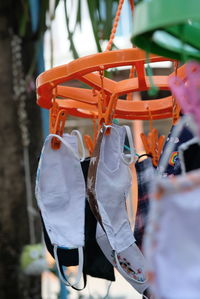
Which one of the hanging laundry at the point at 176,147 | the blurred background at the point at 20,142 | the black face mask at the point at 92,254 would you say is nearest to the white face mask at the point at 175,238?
the hanging laundry at the point at 176,147

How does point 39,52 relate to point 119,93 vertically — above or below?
above

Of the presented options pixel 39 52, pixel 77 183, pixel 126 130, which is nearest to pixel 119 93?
pixel 126 130

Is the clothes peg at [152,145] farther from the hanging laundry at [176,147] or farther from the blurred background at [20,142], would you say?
the blurred background at [20,142]

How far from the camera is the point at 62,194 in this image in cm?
83

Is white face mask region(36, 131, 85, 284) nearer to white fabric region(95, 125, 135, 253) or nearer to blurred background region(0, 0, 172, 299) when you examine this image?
white fabric region(95, 125, 135, 253)

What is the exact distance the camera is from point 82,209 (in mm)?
831

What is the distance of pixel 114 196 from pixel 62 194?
91 mm

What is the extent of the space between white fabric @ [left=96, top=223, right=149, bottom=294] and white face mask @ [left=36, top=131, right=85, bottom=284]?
48 mm

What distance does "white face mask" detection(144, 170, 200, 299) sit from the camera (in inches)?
14.8

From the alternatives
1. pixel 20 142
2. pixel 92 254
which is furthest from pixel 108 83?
pixel 20 142

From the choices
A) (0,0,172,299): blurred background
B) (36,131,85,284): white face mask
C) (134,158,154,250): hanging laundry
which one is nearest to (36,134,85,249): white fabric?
(36,131,85,284): white face mask

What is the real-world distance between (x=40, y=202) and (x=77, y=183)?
0.24 feet

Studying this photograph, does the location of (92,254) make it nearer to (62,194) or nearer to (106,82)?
(62,194)

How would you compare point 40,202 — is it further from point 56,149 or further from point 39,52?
point 39,52
